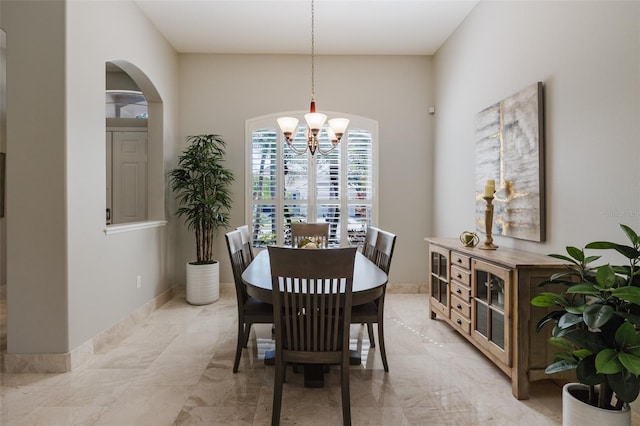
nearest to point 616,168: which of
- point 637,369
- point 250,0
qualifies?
point 637,369

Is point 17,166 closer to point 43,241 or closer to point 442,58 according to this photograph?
point 43,241

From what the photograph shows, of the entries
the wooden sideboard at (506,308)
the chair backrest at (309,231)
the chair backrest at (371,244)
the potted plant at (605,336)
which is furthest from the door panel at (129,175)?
the potted plant at (605,336)

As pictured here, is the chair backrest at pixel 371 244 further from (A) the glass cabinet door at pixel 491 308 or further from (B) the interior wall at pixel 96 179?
(B) the interior wall at pixel 96 179

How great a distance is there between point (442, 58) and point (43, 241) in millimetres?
4569

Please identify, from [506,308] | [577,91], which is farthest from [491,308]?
[577,91]

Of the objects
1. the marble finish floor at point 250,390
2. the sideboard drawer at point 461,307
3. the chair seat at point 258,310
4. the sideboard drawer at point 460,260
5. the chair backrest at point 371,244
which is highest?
the chair backrest at point 371,244

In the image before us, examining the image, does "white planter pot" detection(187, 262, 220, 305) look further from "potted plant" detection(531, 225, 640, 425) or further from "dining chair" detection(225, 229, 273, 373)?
"potted plant" detection(531, 225, 640, 425)

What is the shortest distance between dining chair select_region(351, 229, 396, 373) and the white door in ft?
12.3

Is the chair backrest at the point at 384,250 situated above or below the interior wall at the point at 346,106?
below

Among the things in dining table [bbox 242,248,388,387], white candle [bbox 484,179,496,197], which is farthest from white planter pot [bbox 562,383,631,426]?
white candle [bbox 484,179,496,197]

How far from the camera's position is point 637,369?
136 cm

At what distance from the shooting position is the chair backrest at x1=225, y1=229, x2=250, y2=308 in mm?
2473

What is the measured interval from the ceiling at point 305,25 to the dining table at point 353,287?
262 cm

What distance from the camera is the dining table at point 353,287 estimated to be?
1997 mm
